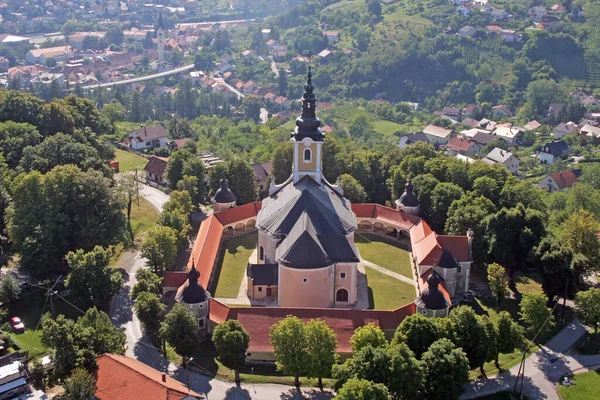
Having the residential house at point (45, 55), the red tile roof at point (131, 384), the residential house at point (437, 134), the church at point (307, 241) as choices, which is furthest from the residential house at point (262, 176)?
the residential house at point (45, 55)

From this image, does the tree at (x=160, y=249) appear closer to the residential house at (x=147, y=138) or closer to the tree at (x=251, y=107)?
the residential house at (x=147, y=138)

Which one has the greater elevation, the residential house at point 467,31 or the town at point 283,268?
the town at point 283,268

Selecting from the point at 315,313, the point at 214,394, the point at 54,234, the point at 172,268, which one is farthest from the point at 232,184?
the point at 214,394

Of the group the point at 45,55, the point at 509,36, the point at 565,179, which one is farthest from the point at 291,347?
the point at 45,55

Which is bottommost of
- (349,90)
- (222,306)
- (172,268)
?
(349,90)

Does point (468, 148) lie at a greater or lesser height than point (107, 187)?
lesser

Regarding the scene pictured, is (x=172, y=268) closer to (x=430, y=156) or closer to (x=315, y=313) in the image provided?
(x=315, y=313)
